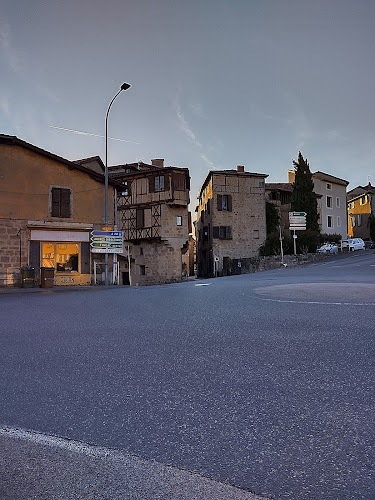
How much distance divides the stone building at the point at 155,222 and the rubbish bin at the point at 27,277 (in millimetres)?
14920

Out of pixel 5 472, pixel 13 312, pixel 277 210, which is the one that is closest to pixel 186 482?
pixel 5 472

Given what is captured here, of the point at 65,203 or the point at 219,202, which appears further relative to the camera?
the point at 219,202

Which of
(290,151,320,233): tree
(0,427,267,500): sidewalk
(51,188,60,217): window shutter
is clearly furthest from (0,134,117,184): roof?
(290,151,320,233): tree

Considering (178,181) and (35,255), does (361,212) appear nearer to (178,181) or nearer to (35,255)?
(178,181)

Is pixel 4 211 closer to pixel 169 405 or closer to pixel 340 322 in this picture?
pixel 340 322

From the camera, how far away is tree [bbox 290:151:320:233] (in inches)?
1823

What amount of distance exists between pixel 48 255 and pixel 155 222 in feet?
47.2

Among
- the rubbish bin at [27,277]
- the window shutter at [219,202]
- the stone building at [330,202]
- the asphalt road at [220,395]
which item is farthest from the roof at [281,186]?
the asphalt road at [220,395]

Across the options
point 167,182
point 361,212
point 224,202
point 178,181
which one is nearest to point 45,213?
point 167,182

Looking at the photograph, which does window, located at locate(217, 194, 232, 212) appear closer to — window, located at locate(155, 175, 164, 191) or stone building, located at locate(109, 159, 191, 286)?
stone building, located at locate(109, 159, 191, 286)

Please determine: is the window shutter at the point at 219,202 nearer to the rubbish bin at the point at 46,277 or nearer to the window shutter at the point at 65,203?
the window shutter at the point at 65,203

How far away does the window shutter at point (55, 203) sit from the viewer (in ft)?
80.9

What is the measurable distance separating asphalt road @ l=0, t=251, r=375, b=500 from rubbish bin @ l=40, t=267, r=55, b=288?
49.0ft

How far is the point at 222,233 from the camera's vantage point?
4444 cm
